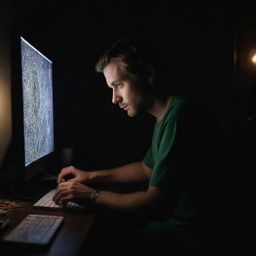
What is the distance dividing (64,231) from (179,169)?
0.42 meters

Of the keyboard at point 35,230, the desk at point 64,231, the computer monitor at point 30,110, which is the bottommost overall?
the desk at point 64,231

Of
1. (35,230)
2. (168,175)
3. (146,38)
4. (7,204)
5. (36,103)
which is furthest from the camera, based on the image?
(146,38)

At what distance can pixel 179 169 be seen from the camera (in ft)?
3.41

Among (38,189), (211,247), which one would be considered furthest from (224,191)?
(38,189)

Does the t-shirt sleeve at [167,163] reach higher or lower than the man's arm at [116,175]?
higher

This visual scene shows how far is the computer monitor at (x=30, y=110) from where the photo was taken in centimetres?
103

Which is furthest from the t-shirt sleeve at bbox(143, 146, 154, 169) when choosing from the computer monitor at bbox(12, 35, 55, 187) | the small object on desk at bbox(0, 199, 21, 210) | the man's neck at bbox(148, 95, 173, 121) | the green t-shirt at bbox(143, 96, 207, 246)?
the small object on desk at bbox(0, 199, 21, 210)

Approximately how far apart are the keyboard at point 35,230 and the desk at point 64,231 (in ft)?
0.06

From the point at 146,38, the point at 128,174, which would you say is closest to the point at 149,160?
the point at 128,174

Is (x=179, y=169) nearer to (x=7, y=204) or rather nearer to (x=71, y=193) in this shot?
(x=71, y=193)

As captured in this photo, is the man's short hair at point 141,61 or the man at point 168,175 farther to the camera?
the man's short hair at point 141,61

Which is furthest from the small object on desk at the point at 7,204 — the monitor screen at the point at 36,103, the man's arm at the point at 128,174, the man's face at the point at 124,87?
the man's face at the point at 124,87

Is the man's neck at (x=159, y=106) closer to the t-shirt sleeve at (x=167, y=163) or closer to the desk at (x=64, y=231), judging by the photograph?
the t-shirt sleeve at (x=167, y=163)

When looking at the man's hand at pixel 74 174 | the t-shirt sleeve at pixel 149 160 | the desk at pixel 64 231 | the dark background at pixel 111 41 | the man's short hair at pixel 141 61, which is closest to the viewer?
the desk at pixel 64 231
